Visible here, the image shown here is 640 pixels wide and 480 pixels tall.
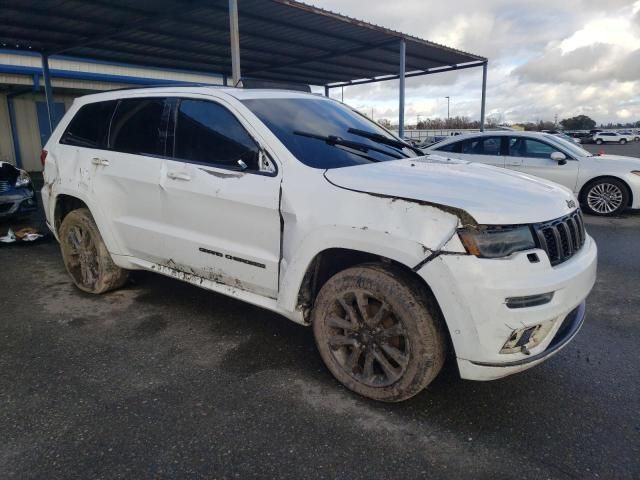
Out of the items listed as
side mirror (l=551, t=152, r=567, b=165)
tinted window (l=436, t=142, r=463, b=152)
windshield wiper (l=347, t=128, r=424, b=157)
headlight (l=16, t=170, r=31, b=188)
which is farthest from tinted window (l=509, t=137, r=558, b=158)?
headlight (l=16, t=170, r=31, b=188)

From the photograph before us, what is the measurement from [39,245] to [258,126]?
5.01 m

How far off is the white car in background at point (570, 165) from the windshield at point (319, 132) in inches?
208

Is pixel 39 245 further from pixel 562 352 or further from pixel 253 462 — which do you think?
pixel 562 352

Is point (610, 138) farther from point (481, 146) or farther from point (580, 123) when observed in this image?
point (481, 146)

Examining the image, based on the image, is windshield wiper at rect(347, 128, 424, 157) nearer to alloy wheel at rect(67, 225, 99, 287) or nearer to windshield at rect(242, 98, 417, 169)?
windshield at rect(242, 98, 417, 169)

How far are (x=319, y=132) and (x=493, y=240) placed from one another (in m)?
1.50

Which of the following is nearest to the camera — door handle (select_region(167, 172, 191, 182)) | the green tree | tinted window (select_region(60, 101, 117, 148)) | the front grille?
the front grille

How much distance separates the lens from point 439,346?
2451 millimetres

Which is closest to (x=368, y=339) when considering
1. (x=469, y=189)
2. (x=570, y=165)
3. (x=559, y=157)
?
(x=469, y=189)

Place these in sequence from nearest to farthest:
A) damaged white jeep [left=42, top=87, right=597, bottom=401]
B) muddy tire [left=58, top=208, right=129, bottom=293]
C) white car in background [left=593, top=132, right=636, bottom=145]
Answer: damaged white jeep [left=42, top=87, right=597, bottom=401], muddy tire [left=58, top=208, right=129, bottom=293], white car in background [left=593, top=132, right=636, bottom=145]

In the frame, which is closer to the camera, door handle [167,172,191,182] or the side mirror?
door handle [167,172,191,182]

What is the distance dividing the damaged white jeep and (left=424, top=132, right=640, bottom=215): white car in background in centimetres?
563

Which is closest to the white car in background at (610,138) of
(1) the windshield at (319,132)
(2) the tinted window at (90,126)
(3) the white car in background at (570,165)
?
(3) the white car in background at (570,165)

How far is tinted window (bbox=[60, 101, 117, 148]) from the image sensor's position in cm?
411
